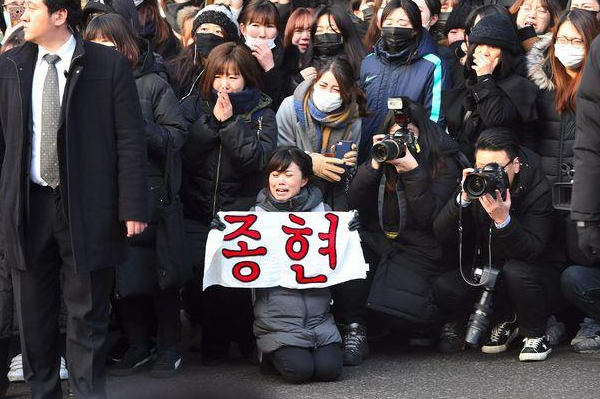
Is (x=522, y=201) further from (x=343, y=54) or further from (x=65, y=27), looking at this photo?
(x=65, y=27)

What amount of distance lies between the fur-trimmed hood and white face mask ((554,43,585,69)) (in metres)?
0.22

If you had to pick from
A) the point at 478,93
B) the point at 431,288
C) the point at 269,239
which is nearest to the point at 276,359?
the point at 269,239

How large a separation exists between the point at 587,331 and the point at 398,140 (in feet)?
5.55

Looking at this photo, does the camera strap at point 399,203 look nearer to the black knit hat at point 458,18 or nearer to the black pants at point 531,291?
the black pants at point 531,291

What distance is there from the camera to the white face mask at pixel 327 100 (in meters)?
6.77

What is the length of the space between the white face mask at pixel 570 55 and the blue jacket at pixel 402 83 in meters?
0.81

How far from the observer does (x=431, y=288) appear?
6.80 meters

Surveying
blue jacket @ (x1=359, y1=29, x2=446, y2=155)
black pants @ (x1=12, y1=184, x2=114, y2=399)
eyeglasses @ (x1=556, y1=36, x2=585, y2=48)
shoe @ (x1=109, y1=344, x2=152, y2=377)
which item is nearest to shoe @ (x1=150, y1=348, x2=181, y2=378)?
shoe @ (x1=109, y1=344, x2=152, y2=377)

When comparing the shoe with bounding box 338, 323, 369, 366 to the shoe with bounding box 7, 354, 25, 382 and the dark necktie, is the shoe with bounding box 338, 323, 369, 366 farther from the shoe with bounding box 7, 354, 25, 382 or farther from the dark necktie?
the dark necktie

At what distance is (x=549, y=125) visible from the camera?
276 inches

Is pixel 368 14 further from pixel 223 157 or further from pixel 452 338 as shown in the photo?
pixel 452 338

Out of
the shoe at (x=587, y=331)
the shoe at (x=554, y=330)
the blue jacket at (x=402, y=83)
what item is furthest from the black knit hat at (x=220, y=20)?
the shoe at (x=587, y=331)

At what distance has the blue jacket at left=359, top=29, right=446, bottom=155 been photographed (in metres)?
7.14

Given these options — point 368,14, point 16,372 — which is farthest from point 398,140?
point 16,372
